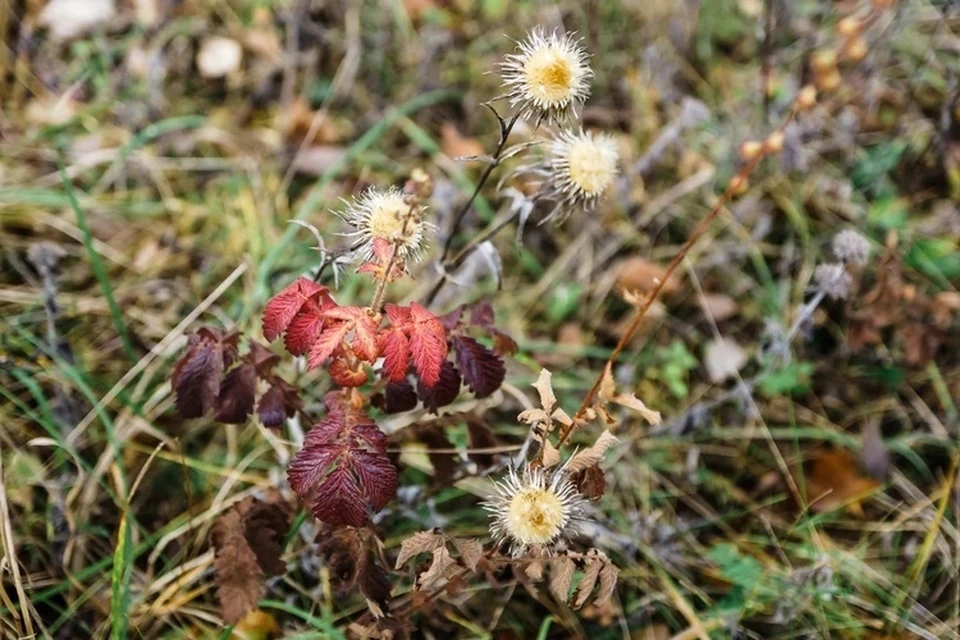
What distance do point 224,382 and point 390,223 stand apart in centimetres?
42

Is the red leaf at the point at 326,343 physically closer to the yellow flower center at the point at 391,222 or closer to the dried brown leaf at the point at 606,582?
the yellow flower center at the point at 391,222

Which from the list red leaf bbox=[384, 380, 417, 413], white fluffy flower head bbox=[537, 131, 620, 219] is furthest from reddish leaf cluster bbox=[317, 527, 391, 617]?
white fluffy flower head bbox=[537, 131, 620, 219]

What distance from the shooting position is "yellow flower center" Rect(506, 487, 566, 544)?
4.28ft

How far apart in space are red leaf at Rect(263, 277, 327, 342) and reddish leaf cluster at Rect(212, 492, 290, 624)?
0.41 meters

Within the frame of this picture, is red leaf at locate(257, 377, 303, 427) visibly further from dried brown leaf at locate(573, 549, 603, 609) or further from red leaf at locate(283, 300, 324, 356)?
dried brown leaf at locate(573, 549, 603, 609)

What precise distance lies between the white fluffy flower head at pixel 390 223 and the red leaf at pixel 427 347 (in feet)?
0.37

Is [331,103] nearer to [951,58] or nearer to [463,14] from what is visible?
[463,14]

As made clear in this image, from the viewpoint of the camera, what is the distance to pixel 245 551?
1516mm

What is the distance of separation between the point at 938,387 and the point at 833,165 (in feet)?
2.51

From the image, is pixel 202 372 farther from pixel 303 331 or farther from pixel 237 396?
pixel 303 331

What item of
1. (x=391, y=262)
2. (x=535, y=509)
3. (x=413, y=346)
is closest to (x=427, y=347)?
(x=413, y=346)

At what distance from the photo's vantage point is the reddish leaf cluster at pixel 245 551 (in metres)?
1.50

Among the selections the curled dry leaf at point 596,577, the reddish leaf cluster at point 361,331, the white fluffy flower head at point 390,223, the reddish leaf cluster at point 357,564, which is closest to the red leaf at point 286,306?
the reddish leaf cluster at point 361,331

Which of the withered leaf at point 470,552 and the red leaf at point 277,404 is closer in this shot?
the withered leaf at point 470,552
